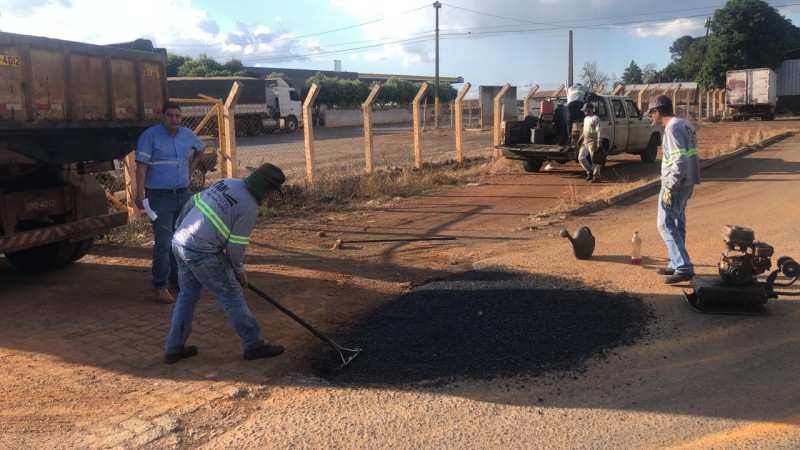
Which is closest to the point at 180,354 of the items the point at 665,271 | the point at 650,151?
the point at 665,271

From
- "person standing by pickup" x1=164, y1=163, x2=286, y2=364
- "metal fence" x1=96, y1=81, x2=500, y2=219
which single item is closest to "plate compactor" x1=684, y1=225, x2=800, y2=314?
"person standing by pickup" x1=164, y1=163, x2=286, y2=364

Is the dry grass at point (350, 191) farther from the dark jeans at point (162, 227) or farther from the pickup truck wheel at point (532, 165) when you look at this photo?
the dark jeans at point (162, 227)

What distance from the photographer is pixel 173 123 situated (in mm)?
5836

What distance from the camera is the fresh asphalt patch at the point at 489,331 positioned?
4.25 metres

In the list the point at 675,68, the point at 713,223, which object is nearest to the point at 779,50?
the point at 675,68

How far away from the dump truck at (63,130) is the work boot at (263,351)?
2.96 meters

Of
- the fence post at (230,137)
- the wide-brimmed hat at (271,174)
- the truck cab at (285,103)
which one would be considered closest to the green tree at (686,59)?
the truck cab at (285,103)

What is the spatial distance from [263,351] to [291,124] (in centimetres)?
3467

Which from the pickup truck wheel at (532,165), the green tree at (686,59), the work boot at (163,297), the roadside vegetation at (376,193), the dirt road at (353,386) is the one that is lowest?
the dirt road at (353,386)

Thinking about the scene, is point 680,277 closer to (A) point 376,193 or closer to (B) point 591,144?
(A) point 376,193

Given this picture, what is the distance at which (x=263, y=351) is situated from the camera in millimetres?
4461

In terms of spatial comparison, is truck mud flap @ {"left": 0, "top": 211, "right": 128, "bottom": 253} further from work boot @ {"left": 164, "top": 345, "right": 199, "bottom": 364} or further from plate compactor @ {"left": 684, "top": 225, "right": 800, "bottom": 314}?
plate compactor @ {"left": 684, "top": 225, "right": 800, "bottom": 314}

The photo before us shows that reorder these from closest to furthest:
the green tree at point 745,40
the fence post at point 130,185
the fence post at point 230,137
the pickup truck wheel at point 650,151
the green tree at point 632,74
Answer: the fence post at point 130,185 → the fence post at point 230,137 → the pickup truck wheel at point 650,151 → the green tree at point 745,40 → the green tree at point 632,74

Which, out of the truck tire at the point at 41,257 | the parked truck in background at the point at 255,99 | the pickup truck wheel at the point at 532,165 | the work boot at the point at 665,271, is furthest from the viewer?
the parked truck in background at the point at 255,99
